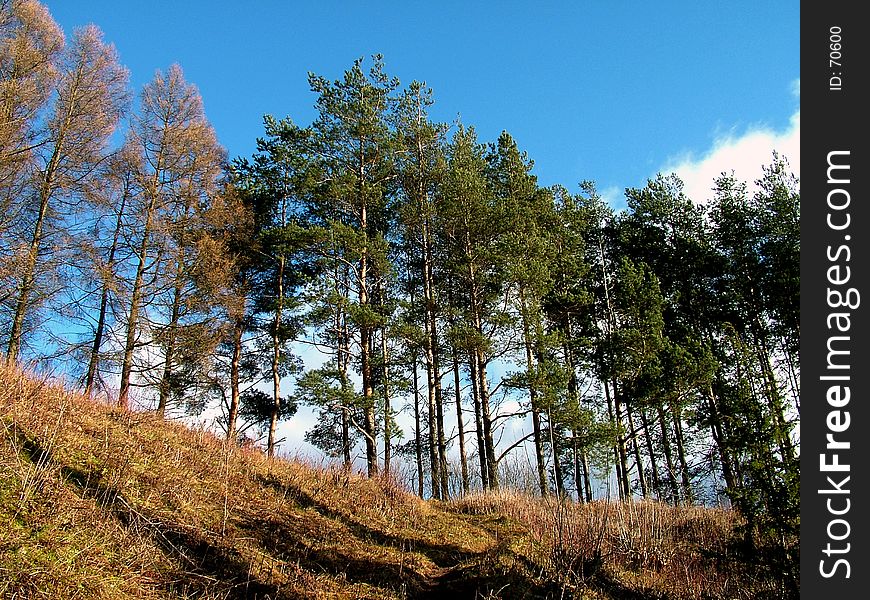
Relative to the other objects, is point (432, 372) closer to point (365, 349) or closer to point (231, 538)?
point (365, 349)

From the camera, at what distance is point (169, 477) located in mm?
6773

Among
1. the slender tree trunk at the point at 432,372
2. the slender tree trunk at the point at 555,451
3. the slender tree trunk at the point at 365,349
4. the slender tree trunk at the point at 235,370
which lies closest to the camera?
the slender tree trunk at the point at 365,349

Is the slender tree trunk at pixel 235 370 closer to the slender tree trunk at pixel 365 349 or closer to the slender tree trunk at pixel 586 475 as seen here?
the slender tree trunk at pixel 365 349

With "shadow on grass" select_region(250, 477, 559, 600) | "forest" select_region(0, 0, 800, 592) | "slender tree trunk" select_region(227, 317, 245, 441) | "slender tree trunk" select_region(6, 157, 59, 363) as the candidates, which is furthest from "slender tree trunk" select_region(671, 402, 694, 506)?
"slender tree trunk" select_region(6, 157, 59, 363)

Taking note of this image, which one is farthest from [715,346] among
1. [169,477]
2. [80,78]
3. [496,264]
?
[80,78]

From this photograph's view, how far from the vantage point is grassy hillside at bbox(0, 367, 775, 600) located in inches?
177

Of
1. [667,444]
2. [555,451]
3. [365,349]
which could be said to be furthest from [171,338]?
[667,444]

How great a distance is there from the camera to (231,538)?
6039 millimetres

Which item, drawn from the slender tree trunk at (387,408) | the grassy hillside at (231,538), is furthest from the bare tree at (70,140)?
the slender tree trunk at (387,408)

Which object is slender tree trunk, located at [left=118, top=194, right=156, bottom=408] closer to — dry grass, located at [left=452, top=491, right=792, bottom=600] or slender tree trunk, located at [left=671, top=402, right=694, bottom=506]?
dry grass, located at [left=452, top=491, right=792, bottom=600]

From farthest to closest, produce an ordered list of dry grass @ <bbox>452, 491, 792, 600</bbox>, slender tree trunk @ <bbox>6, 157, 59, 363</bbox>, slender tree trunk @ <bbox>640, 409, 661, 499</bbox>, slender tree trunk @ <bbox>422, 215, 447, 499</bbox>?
slender tree trunk @ <bbox>640, 409, 661, 499</bbox>
slender tree trunk @ <bbox>422, 215, 447, 499</bbox>
slender tree trunk @ <bbox>6, 157, 59, 363</bbox>
dry grass @ <bbox>452, 491, 792, 600</bbox>

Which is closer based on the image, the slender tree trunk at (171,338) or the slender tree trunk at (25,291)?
the slender tree trunk at (25,291)

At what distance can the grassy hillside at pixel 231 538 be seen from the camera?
449cm
